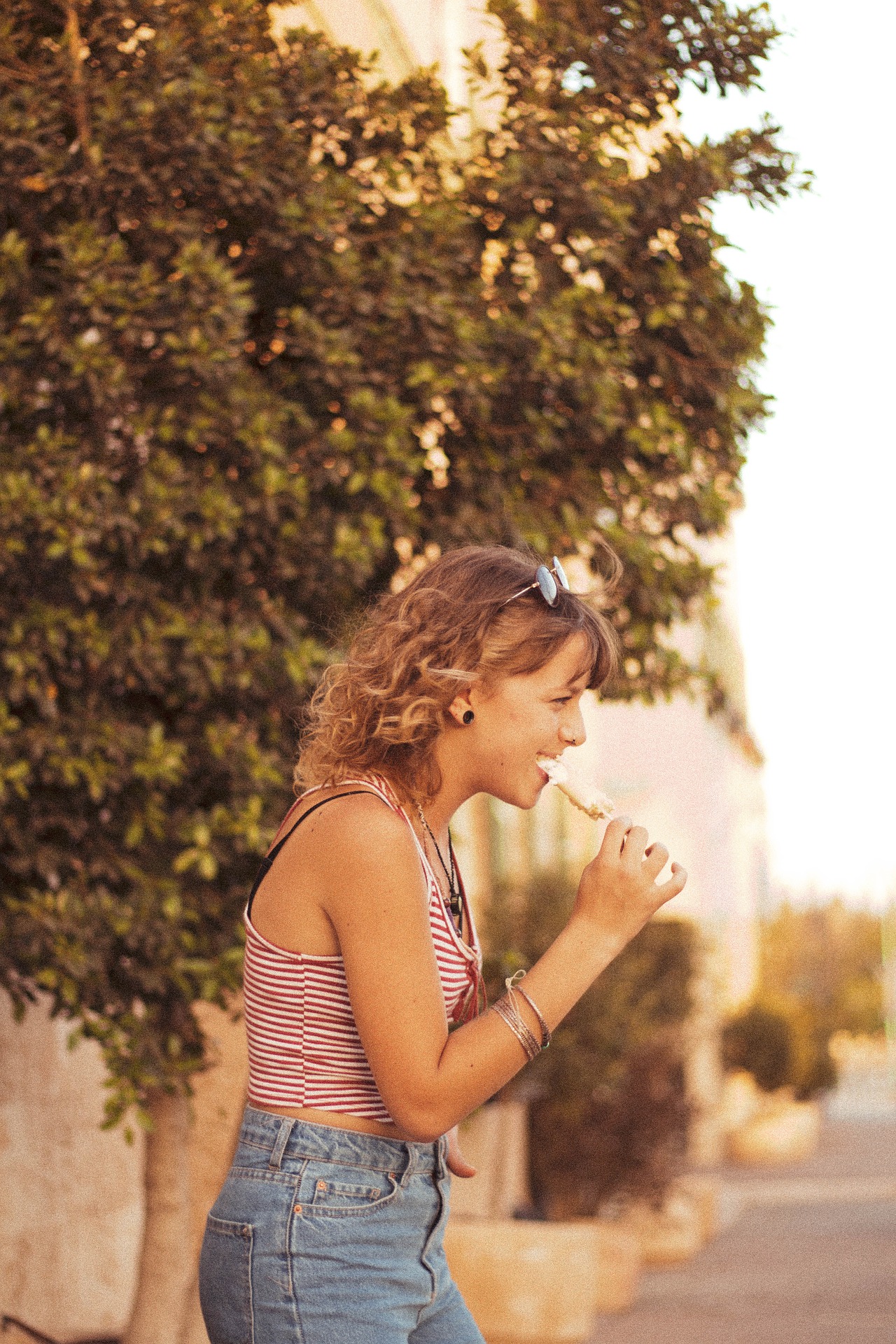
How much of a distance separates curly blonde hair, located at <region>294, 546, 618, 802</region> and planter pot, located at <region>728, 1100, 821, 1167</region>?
72.7 feet

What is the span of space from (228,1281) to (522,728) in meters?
0.86

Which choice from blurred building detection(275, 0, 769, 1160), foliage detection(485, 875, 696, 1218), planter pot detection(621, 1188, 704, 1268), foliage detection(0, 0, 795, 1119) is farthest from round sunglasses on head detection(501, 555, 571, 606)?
planter pot detection(621, 1188, 704, 1268)

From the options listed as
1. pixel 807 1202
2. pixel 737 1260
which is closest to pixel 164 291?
pixel 737 1260

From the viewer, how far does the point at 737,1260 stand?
12.5 meters

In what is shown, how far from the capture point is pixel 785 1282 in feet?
37.1

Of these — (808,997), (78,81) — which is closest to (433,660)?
(78,81)

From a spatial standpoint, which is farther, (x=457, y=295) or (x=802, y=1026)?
(x=802, y=1026)

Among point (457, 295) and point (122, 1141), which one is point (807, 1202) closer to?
point (122, 1141)

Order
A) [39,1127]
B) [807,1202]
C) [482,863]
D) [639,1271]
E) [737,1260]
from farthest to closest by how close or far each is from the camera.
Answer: [807,1202] < [482,863] < [737,1260] < [639,1271] < [39,1127]

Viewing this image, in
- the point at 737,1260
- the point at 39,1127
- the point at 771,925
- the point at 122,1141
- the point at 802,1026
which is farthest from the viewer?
the point at 771,925

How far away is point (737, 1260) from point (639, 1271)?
4.97ft

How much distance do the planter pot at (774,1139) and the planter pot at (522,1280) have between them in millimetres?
16573

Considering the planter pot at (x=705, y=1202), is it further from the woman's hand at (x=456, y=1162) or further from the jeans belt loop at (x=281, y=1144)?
the jeans belt loop at (x=281, y=1144)

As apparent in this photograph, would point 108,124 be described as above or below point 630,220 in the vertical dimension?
above
